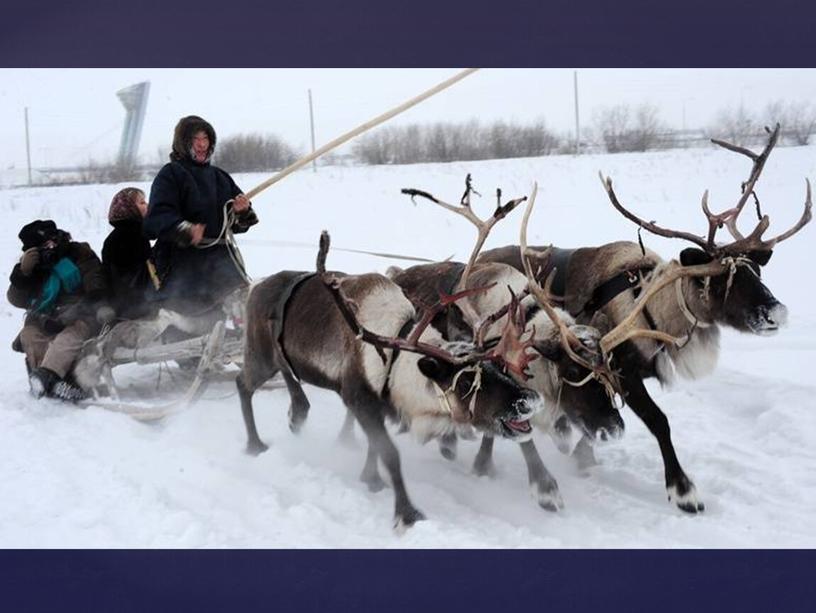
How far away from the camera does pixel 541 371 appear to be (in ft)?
11.4

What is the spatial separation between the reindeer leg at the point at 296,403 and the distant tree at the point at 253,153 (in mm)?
819

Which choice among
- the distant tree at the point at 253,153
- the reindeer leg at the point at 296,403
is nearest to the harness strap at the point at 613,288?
the reindeer leg at the point at 296,403

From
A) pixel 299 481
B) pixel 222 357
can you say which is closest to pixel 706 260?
pixel 299 481

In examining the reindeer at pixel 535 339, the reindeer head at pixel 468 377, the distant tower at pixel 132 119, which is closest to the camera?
the reindeer head at pixel 468 377

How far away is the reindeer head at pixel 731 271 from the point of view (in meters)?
3.40

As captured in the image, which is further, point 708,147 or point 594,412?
point 708,147

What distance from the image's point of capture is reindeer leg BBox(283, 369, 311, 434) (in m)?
3.90

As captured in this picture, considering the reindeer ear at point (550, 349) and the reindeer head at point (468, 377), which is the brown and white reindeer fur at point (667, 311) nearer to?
the reindeer ear at point (550, 349)

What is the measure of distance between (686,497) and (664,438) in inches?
9.0

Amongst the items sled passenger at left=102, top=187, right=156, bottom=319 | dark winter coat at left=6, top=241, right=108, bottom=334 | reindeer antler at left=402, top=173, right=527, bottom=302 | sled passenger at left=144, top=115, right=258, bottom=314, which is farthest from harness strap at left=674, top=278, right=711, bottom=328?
dark winter coat at left=6, top=241, right=108, bottom=334

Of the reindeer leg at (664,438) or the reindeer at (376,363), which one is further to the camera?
the reindeer leg at (664,438)
